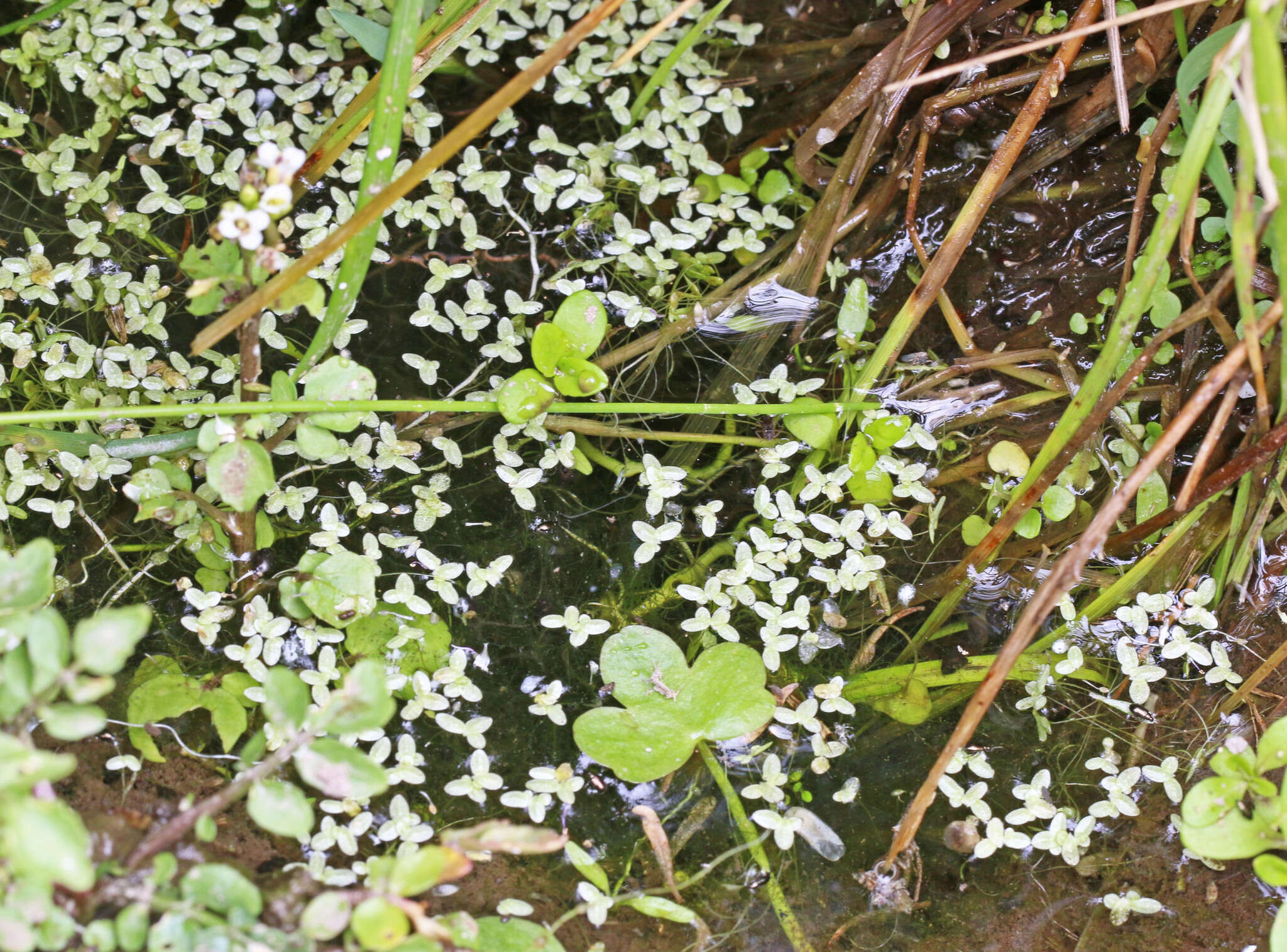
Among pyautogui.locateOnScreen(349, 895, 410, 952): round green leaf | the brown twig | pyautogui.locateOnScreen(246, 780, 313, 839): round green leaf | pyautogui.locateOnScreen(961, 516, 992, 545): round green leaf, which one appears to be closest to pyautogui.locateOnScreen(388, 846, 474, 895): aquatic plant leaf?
pyautogui.locateOnScreen(349, 895, 410, 952): round green leaf

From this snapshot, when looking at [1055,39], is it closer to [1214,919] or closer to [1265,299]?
[1265,299]

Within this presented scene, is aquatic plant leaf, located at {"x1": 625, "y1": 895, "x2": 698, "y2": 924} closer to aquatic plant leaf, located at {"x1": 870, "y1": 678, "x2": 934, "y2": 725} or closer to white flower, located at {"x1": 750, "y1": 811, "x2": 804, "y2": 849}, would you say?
white flower, located at {"x1": 750, "y1": 811, "x2": 804, "y2": 849}

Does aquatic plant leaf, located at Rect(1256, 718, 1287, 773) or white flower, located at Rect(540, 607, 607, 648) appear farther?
white flower, located at Rect(540, 607, 607, 648)

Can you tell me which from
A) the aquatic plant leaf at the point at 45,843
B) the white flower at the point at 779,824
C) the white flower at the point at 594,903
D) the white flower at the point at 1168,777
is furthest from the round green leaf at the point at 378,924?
the white flower at the point at 1168,777

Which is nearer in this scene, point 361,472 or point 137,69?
point 361,472

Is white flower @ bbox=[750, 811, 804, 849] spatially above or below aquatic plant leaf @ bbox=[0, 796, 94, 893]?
below

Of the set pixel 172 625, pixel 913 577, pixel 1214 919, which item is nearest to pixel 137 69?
pixel 172 625

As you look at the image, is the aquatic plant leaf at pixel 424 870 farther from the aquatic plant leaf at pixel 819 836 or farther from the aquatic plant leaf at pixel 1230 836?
the aquatic plant leaf at pixel 1230 836
